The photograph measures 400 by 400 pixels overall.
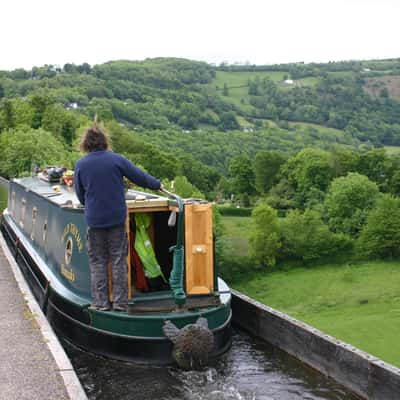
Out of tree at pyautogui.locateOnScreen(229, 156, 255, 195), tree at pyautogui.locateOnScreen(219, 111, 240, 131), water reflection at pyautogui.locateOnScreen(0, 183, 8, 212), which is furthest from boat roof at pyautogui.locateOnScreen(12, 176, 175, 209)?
tree at pyautogui.locateOnScreen(219, 111, 240, 131)

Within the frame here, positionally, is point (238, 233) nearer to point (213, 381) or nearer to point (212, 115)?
point (213, 381)

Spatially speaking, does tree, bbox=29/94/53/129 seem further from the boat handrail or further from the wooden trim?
the boat handrail

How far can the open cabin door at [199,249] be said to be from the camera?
31.8 ft

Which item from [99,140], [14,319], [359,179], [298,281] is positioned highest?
[99,140]

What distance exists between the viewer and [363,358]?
8453 millimetres

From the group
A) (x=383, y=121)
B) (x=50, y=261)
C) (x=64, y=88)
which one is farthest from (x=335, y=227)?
(x=383, y=121)

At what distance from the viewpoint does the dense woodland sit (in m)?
49.2

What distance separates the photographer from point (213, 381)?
8992mm

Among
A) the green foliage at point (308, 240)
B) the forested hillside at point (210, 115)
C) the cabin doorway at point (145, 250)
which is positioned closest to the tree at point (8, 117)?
the green foliage at point (308, 240)

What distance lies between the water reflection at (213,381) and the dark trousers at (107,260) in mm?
993

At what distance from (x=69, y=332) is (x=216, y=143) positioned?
142 meters

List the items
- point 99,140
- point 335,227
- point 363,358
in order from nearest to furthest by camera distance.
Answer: point 363,358 → point 99,140 → point 335,227

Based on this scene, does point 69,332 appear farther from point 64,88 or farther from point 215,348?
point 64,88

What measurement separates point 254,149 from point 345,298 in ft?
373
